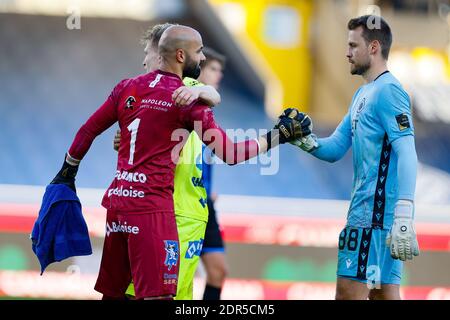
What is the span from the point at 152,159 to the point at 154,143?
9cm

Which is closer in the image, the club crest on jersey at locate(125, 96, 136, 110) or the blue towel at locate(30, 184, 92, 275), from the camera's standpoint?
the club crest on jersey at locate(125, 96, 136, 110)

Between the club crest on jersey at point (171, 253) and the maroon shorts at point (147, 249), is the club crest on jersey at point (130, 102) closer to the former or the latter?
the maroon shorts at point (147, 249)

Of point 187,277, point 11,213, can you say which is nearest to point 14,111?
point 11,213

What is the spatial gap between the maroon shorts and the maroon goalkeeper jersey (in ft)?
0.21

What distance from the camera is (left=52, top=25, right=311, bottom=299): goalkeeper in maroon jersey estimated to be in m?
5.86

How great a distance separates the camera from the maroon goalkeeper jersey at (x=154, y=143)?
5855mm

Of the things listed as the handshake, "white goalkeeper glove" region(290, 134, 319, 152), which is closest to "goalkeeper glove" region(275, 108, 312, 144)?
the handshake

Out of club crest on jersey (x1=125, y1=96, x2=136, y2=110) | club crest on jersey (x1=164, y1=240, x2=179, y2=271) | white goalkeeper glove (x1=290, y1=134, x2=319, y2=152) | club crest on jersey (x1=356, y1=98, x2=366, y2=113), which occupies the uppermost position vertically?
club crest on jersey (x1=356, y1=98, x2=366, y2=113)

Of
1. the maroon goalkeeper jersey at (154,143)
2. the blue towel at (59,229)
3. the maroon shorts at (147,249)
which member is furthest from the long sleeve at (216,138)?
the blue towel at (59,229)

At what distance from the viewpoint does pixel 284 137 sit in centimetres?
619

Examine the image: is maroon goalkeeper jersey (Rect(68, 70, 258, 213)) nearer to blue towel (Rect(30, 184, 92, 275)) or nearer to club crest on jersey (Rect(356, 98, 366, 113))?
blue towel (Rect(30, 184, 92, 275))

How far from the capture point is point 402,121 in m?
6.04

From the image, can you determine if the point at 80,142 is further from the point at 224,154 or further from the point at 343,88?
the point at 343,88

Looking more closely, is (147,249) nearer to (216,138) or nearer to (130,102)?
(216,138)
